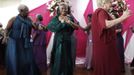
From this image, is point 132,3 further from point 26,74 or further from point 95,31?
point 95,31

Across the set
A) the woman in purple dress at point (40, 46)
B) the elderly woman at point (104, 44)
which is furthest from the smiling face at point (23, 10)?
the elderly woman at point (104, 44)

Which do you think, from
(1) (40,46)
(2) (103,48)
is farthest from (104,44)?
(1) (40,46)

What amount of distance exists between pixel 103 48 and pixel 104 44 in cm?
5

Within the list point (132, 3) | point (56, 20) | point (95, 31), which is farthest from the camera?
point (132, 3)

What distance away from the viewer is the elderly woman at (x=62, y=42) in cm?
504

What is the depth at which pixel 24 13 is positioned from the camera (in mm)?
5156

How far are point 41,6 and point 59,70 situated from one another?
362cm

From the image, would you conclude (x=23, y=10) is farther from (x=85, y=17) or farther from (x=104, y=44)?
(x=85, y=17)

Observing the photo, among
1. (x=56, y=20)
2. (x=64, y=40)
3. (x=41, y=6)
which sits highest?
(x=41, y=6)

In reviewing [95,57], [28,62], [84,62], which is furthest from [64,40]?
[84,62]

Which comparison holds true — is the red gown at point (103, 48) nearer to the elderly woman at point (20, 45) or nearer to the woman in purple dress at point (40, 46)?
the elderly woman at point (20, 45)

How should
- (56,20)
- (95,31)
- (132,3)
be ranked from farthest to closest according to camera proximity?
(132,3)
(56,20)
(95,31)

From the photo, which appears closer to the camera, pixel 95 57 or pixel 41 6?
pixel 95 57

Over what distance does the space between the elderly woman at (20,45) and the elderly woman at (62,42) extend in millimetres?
388
